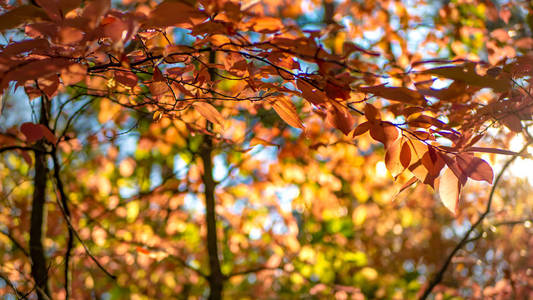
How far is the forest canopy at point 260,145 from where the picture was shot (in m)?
0.65

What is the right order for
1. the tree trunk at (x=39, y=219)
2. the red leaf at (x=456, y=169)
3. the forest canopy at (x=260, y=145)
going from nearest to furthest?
1. the forest canopy at (x=260, y=145)
2. the red leaf at (x=456, y=169)
3. the tree trunk at (x=39, y=219)

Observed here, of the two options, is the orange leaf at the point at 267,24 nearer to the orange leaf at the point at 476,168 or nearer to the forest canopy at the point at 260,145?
the forest canopy at the point at 260,145

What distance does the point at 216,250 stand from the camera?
5.87 ft

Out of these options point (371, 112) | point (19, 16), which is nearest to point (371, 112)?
point (371, 112)

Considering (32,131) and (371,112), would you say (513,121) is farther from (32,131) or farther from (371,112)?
(32,131)

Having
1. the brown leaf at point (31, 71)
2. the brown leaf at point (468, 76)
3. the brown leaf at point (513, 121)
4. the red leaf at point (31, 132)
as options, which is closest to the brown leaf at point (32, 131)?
the red leaf at point (31, 132)

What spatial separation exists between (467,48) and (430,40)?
4.06 feet

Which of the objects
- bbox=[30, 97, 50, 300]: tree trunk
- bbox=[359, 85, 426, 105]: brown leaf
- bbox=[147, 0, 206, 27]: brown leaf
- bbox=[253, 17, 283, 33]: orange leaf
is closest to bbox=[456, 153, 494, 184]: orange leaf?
bbox=[359, 85, 426, 105]: brown leaf

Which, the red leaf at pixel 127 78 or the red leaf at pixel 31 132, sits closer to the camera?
the red leaf at pixel 127 78

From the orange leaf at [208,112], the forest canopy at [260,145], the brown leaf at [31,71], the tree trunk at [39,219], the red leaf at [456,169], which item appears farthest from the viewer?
the tree trunk at [39,219]

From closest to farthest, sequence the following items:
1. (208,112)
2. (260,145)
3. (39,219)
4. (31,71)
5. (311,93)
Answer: (31,71) < (311,93) < (208,112) < (39,219) < (260,145)

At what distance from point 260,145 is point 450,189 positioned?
1.08m

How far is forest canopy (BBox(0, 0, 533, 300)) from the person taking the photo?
25.6 inches

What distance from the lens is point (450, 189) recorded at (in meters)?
0.79
